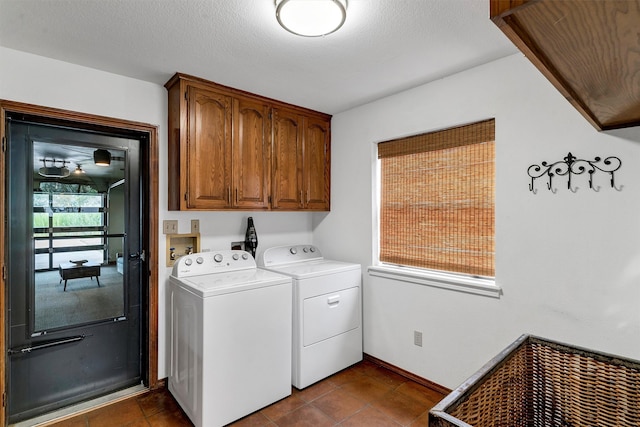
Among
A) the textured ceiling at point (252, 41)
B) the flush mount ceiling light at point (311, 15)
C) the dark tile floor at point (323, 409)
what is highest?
the textured ceiling at point (252, 41)

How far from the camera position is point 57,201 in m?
2.27

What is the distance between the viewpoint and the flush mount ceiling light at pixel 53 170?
2.22 metres

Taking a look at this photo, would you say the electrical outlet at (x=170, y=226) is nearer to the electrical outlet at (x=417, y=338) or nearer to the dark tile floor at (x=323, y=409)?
the dark tile floor at (x=323, y=409)

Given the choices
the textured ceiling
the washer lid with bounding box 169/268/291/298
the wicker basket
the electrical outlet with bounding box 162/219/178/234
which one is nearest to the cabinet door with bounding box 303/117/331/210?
the textured ceiling

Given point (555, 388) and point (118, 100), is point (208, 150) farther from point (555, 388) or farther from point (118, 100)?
point (555, 388)

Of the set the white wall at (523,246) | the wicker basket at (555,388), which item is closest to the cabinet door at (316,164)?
the white wall at (523,246)

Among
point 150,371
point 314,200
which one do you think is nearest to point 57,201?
point 150,371

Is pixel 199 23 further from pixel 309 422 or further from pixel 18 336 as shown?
pixel 309 422

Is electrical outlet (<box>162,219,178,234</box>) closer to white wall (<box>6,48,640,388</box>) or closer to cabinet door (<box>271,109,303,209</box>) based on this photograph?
white wall (<box>6,48,640,388</box>)

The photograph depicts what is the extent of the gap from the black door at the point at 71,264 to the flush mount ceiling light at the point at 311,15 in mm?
1613

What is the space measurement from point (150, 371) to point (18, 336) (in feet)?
2.84

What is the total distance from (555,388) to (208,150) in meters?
2.40

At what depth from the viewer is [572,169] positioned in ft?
6.19

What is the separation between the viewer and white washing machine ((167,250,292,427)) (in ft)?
6.81
